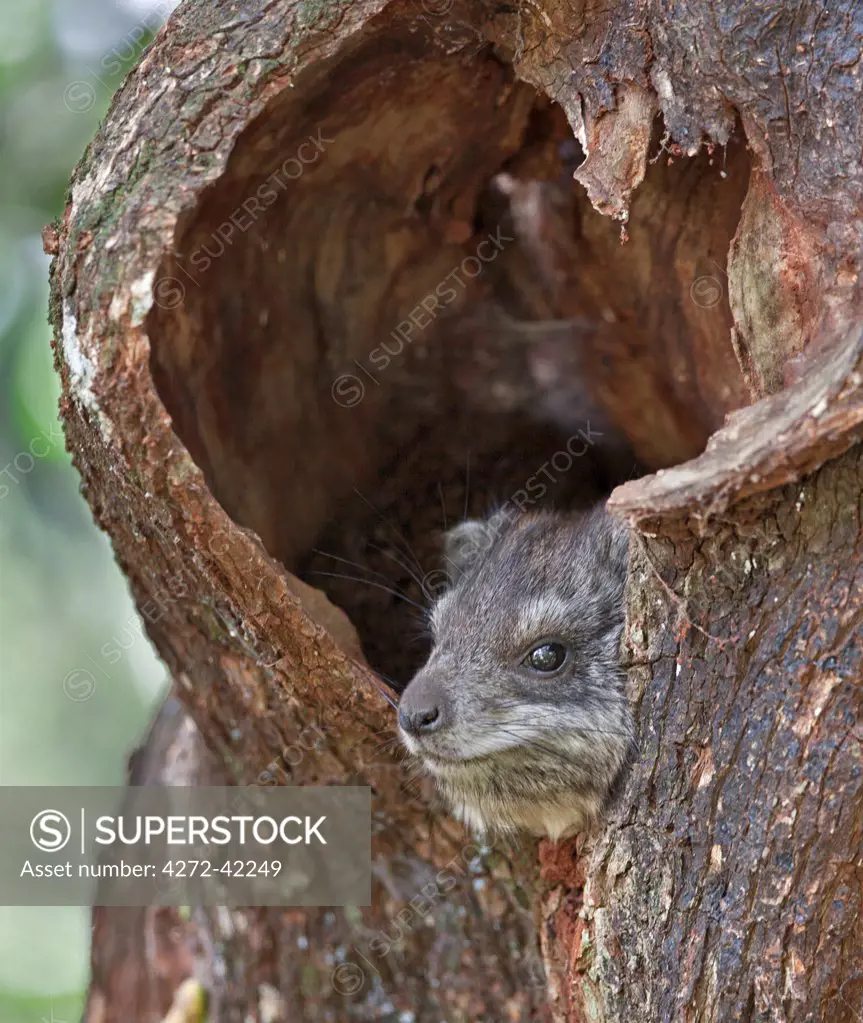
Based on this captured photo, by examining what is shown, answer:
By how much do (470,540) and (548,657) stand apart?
3.90ft

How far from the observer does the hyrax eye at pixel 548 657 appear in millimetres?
3725

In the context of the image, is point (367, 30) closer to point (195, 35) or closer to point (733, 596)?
point (195, 35)

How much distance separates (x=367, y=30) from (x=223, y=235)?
952mm

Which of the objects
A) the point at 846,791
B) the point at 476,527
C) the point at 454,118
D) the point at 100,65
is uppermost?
the point at 100,65

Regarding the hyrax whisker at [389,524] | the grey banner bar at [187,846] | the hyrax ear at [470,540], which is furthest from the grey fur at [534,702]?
the hyrax whisker at [389,524]

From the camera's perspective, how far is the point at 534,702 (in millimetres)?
3635

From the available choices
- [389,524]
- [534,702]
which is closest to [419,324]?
[389,524]

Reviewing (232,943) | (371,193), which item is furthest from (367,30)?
(232,943)

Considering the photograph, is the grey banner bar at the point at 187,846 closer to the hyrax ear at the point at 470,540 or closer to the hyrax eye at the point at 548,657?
the hyrax eye at the point at 548,657

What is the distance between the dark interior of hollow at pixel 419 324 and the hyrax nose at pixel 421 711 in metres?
1.20

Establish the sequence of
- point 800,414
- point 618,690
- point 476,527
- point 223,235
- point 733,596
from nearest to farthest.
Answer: point 800,414 < point 733,596 < point 618,690 < point 223,235 < point 476,527

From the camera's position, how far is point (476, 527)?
4.82m

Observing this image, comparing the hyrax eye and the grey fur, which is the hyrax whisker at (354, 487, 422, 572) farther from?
the hyrax eye

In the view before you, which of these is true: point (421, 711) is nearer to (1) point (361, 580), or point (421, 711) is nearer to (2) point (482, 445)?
(1) point (361, 580)
